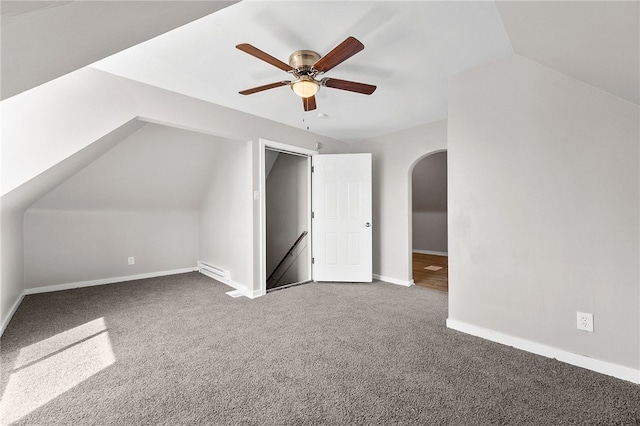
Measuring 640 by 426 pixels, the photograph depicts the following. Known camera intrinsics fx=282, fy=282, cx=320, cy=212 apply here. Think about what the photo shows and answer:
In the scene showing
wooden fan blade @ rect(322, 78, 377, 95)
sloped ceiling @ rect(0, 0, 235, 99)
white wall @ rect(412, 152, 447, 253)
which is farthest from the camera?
white wall @ rect(412, 152, 447, 253)

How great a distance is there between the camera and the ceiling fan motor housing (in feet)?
6.90

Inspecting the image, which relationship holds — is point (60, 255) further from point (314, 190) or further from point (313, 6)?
point (313, 6)

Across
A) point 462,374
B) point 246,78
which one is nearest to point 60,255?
point 246,78

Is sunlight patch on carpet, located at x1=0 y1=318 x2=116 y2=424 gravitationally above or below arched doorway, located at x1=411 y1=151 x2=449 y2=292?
below

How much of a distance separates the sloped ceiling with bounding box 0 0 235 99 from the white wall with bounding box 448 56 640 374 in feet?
7.46

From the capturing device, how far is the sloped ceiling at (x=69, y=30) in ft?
2.27

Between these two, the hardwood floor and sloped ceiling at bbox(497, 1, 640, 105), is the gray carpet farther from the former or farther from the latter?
sloped ceiling at bbox(497, 1, 640, 105)

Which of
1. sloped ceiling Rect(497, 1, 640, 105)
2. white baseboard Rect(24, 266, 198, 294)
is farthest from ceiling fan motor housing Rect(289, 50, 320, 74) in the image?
white baseboard Rect(24, 266, 198, 294)

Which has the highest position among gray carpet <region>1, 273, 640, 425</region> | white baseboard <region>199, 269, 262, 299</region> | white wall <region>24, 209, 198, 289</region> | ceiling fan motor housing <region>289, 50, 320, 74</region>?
ceiling fan motor housing <region>289, 50, 320, 74</region>

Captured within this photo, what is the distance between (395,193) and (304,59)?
8.73 feet

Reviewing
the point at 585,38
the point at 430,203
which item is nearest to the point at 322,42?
the point at 585,38

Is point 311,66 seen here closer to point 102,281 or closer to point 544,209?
point 544,209

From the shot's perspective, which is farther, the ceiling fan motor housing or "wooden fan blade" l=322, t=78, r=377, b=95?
"wooden fan blade" l=322, t=78, r=377, b=95

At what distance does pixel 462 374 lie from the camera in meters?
1.91
